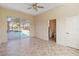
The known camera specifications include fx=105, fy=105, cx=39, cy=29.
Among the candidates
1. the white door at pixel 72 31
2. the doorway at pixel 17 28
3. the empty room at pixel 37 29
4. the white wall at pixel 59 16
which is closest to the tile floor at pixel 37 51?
the empty room at pixel 37 29

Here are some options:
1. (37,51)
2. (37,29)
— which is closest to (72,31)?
(37,51)

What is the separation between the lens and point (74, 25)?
558 centimetres

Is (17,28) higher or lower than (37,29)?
higher

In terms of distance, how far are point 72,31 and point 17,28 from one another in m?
5.32

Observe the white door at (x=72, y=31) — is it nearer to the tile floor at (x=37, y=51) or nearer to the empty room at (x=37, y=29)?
the empty room at (x=37, y=29)

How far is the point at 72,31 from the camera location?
5.73m

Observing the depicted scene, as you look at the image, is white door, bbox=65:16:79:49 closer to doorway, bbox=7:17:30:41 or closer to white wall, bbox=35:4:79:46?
white wall, bbox=35:4:79:46

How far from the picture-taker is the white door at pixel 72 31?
545 cm

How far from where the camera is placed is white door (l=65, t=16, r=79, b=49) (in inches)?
214

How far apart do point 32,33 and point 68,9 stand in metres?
6.02

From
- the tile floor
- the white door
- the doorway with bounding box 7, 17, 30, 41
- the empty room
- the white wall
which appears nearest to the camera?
the tile floor

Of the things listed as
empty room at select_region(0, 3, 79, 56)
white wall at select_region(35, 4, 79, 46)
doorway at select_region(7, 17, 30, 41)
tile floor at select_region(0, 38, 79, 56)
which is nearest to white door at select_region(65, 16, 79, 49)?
empty room at select_region(0, 3, 79, 56)

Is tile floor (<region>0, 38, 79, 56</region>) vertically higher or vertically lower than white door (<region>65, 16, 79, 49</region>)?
lower

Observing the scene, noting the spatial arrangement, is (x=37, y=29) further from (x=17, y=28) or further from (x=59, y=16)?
(x=59, y=16)
